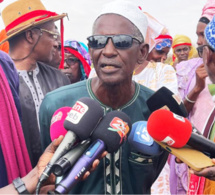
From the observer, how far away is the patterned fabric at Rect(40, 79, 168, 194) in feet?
7.25

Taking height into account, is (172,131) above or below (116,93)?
below

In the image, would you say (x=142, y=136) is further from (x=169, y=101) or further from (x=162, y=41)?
(x=162, y=41)

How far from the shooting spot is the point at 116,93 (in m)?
2.35

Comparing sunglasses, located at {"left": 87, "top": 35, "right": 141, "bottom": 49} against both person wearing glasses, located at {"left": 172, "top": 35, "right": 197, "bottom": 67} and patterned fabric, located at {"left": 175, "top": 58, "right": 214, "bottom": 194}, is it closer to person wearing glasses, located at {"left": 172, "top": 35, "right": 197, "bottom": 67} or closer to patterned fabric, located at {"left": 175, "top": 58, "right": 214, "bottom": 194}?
patterned fabric, located at {"left": 175, "top": 58, "right": 214, "bottom": 194}

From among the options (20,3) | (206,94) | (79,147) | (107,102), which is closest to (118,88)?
(107,102)

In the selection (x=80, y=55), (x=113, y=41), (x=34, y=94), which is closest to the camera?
(x=113, y=41)

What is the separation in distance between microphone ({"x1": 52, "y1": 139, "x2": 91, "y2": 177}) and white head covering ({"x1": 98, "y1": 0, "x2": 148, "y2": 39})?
3.76 feet

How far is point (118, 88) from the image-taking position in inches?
92.3

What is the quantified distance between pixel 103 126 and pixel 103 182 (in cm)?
61

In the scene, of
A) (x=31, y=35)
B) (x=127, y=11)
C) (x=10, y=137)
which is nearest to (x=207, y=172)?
(x=127, y=11)

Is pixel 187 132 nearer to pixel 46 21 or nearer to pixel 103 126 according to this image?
pixel 103 126

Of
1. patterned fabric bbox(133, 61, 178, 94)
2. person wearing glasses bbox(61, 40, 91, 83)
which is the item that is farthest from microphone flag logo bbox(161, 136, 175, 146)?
person wearing glasses bbox(61, 40, 91, 83)

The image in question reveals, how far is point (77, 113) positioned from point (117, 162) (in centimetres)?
68

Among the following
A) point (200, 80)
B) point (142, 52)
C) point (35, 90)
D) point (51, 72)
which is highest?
point (142, 52)
